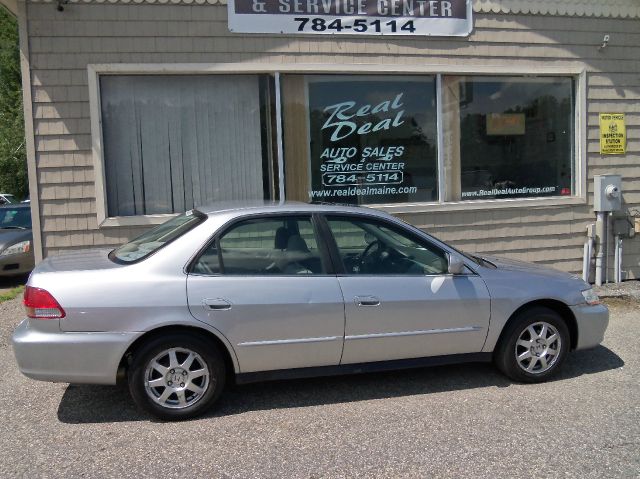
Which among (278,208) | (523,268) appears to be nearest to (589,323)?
(523,268)

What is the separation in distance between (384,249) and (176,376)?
1811 millimetres

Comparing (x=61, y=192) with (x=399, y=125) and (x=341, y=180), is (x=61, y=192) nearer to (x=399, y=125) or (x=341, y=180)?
(x=341, y=180)

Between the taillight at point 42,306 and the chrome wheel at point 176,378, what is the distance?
699 mm

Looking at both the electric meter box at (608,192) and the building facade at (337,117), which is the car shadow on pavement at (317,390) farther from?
the electric meter box at (608,192)

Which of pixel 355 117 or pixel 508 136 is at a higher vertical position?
pixel 355 117

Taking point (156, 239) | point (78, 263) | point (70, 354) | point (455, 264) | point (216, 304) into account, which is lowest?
point (70, 354)

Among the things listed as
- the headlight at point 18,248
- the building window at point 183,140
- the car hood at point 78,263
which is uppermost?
the building window at point 183,140

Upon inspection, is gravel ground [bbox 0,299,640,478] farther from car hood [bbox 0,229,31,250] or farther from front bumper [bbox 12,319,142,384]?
car hood [bbox 0,229,31,250]

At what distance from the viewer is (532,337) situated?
16.2ft

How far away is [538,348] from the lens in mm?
4941

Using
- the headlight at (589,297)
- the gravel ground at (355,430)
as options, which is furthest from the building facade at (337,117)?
the headlight at (589,297)

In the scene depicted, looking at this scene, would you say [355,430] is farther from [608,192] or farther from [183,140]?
[608,192]

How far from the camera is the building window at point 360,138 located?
7703 mm

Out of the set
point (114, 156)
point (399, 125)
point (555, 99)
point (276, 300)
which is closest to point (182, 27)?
point (114, 156)
